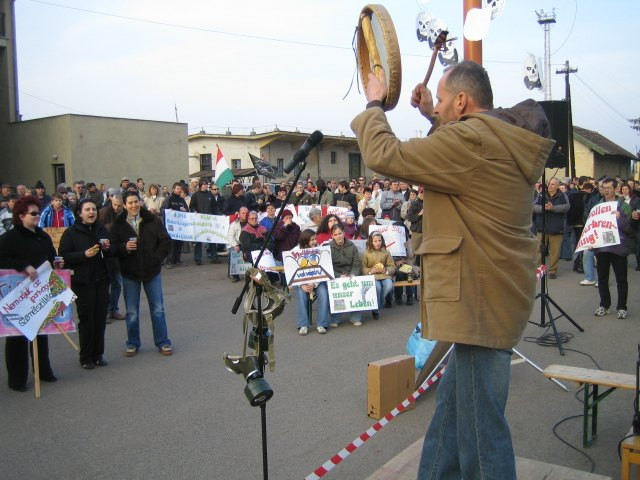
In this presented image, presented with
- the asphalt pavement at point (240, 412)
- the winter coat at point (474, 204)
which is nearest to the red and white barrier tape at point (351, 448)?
the asphalt pavement at point (240, 412)

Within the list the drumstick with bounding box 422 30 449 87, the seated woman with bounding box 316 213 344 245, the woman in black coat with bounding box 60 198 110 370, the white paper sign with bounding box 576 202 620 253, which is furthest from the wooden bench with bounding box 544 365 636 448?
the seated woman with bounding box 316 213 344 245

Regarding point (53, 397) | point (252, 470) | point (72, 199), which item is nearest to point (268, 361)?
point (252, 470)

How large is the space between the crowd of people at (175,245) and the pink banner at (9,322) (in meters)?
0.13

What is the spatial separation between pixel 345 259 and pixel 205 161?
38.1 m

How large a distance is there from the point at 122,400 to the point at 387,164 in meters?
4.82

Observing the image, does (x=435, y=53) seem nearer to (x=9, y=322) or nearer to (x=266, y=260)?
(x=9, y=322)

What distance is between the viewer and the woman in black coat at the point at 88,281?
7027 millimetres

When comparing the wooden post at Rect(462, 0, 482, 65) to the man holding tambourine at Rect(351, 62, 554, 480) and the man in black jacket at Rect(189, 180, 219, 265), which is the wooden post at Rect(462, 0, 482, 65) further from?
the man in black jacket at Rect(189, 180, 219, 265)

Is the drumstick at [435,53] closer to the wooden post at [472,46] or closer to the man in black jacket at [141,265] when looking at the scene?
the wooden post at [472,46]

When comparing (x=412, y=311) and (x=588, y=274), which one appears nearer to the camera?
(x=412, y=311)

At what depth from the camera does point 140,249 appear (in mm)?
7531

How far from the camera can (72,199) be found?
14930 millimetres

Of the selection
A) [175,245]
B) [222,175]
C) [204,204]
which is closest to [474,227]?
[175,245]

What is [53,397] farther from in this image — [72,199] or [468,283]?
[72,199]
